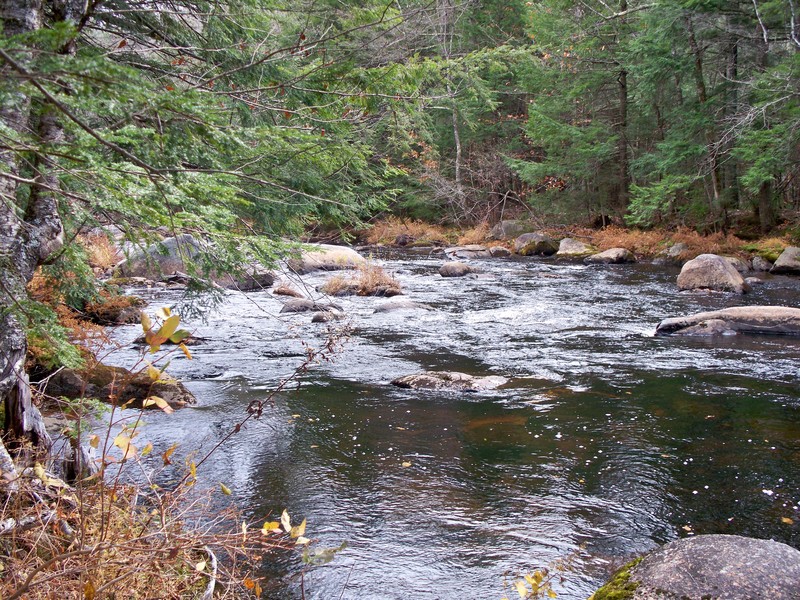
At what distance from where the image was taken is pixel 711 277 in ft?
48.1

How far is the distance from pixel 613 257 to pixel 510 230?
8291 mm

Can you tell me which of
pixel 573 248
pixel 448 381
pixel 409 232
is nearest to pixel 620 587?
pixel 448 381

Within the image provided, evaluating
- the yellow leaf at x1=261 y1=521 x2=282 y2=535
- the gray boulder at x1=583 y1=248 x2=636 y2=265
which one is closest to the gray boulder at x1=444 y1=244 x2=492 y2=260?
the gray boulder at x1=583 y1=248 x2=636 y2=265

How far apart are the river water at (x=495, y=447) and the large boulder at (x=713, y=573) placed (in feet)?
2.25

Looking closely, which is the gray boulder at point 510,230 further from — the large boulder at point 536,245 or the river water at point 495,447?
the river water at point 495,447

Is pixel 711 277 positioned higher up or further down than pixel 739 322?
higher up

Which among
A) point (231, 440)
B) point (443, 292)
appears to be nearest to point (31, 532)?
point (231, 440)

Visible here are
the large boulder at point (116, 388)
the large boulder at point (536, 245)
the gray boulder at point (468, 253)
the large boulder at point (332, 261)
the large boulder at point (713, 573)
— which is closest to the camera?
the large boulder at point (713, 573)

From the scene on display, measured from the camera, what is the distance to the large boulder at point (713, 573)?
9.58 feet

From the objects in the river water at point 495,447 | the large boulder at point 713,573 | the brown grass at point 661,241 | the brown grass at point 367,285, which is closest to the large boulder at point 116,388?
the river water at point 495,447

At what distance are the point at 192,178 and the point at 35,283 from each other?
20.1 ft

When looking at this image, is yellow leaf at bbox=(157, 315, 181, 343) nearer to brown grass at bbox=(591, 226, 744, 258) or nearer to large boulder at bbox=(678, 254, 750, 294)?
large boulder at bbox=(678, 254, 750, 294)

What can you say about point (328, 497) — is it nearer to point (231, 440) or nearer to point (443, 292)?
point (231, 440)

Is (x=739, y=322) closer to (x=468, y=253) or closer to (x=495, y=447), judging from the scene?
(x=495, y=447)
